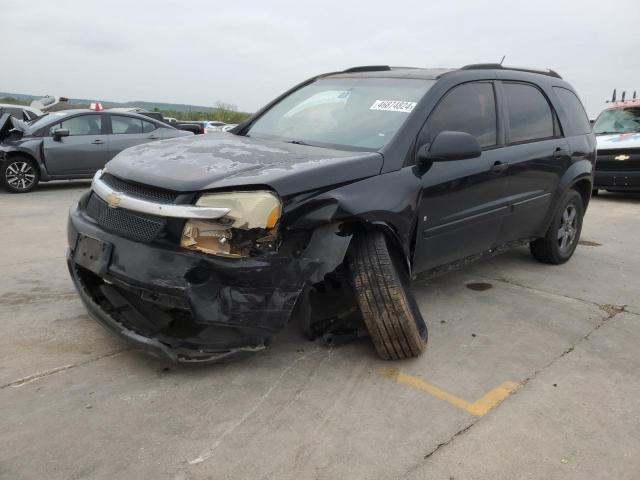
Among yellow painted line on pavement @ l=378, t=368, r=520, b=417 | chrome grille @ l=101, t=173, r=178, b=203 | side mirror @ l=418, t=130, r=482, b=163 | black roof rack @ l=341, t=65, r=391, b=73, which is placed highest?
black roof rack @ l=341, t=65, r=391, b=73

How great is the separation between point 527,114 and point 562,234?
1.45 meters

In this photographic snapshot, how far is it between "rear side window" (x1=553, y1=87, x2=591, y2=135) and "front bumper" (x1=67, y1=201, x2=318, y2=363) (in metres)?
3.46

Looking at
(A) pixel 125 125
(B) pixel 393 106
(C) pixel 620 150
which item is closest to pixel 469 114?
(B) pixel 393 106

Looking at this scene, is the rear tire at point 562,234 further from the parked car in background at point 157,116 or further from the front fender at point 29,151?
the parked car in background at point 157,116

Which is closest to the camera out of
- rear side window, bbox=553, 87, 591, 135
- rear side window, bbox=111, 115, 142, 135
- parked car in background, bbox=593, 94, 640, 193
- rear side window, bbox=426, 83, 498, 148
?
rear side window, bbox=426, 83, 498, 148

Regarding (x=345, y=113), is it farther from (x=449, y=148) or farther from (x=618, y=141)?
(x=618, y=141)

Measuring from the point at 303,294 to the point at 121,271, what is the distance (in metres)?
0.93

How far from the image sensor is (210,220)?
8.51ft

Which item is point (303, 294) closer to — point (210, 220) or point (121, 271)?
point (210, 220)

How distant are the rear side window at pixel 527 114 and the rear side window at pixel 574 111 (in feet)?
1.14

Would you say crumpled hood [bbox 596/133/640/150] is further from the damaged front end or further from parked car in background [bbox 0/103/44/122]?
parked car in background [bbox 0/103/44/122]

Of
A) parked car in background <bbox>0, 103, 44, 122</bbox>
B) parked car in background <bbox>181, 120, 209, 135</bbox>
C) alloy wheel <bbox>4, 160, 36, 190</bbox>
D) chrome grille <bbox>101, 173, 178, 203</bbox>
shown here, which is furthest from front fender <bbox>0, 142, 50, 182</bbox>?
chrome grille <bbox>101, 173, 178, 203</bbox>

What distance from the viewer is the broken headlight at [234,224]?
260 cm

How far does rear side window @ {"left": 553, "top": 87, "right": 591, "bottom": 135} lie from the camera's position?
499cm
